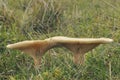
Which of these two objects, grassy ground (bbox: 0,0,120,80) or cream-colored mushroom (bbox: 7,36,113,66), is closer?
cream-colored mushroom (bbox: 7,36,113,66)

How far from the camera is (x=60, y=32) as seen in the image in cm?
350

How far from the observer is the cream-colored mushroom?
2359 millimetres

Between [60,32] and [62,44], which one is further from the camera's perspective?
[60,32]

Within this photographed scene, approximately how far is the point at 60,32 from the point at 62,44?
1.03 metres

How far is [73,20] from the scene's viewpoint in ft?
12.3

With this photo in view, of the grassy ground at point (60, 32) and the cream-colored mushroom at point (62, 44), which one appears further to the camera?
the grassy ground at point (60, 32)

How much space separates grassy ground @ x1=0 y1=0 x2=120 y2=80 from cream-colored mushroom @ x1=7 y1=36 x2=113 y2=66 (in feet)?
0.34

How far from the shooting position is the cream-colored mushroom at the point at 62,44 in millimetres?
2359

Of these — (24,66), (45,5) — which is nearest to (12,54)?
(24,66)

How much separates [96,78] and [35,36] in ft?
3.05

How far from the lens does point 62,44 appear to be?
2477mm

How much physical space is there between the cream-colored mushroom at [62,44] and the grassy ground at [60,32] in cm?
10

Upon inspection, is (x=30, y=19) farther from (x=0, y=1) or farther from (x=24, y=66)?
(x=24, y=66)

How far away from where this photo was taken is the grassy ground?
2.69m
